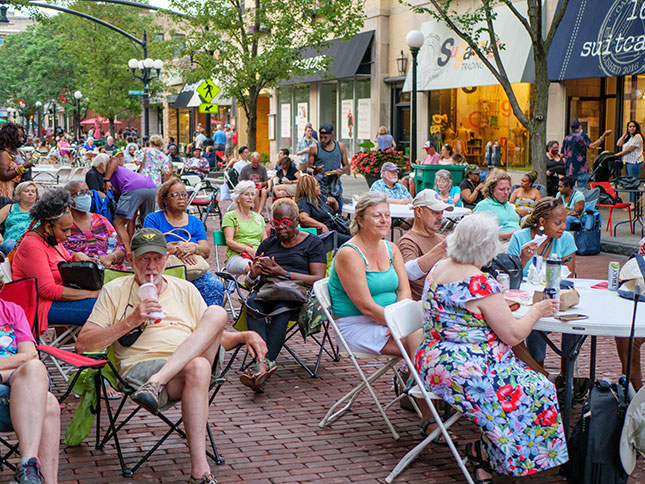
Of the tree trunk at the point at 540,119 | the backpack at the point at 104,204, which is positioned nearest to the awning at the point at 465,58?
the tree trunk at the point at 540,119

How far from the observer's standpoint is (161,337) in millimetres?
4750

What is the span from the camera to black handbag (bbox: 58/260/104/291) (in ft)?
19.8

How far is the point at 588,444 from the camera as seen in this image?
4.21 metres

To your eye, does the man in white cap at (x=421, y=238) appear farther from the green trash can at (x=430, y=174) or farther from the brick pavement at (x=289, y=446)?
the green trash can at (x=430, y=174)

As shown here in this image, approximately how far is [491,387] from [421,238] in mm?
2275

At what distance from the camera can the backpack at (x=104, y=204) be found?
972 cm

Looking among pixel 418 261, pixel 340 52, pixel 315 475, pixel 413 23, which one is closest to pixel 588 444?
pixel 315 475

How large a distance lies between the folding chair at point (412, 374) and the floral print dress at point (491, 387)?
9 cm

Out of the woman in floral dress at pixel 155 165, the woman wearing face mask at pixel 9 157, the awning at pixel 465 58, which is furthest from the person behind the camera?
the awning at pixel 465 58

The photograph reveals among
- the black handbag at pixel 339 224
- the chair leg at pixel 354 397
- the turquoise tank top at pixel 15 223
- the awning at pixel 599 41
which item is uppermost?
the awning at pixel 599 41

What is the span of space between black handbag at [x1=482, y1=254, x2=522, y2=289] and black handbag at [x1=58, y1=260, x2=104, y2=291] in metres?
2.83

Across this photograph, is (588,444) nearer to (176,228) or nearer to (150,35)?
(176,228)

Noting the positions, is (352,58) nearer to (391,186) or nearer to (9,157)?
(391,186)

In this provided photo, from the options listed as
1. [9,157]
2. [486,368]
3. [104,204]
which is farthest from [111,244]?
[486,368]
